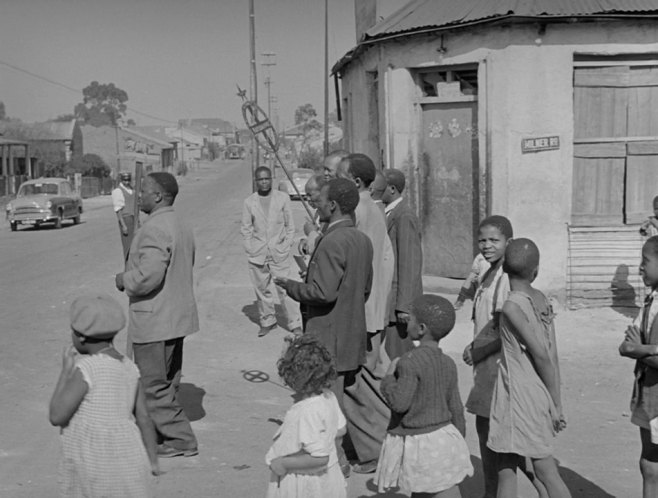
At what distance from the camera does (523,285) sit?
474 centimetres

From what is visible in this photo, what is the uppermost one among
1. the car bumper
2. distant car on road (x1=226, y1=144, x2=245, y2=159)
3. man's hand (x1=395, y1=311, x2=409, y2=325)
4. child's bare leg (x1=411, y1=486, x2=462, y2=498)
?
distant car on road (x1=226, y1=144, x2=245, y2=159)

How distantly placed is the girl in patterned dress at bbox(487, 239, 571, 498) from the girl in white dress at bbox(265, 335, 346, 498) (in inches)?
39.2

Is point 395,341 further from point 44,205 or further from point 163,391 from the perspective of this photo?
point 44,205

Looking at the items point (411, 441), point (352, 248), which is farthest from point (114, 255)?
point (411, 441)

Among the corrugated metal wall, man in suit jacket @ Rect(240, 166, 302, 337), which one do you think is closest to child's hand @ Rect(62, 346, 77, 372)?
man in suit jacket @ Rect(240, 166, 302, 337)

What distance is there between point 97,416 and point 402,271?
315cm

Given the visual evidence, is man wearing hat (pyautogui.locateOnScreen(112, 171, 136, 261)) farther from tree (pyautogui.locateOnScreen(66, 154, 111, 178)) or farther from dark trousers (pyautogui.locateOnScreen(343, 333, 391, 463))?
tree (pyautogui.locateOnScreen(66, 154, 111, 178))

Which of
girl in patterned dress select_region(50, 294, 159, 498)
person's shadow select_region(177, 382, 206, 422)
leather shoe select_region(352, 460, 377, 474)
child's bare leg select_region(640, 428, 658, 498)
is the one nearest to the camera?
girl in patterned dress select_region(50, 294, 159, 498)

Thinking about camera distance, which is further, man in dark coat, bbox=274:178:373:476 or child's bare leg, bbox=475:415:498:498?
man in dark coat, bbox=274:178:373:476

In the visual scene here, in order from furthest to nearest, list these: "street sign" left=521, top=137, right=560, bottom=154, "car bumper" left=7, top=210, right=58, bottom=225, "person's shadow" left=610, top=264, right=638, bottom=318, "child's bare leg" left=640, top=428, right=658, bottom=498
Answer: "car bumper" left=7, top=210, right=58, bottom=225, "street sign" left=521, top=137, right=560, bottom=154, "person's shadow" left=610, top=264, right=638, bottom=318, "child's bare leg" left=640, top=428, right=658, bottom=498

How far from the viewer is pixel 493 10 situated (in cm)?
1083

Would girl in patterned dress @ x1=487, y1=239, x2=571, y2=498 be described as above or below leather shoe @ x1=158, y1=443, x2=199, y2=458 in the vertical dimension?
above

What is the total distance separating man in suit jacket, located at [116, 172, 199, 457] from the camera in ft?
19.9

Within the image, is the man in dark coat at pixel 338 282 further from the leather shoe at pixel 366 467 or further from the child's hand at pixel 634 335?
the child's hand at pixel 634 335
